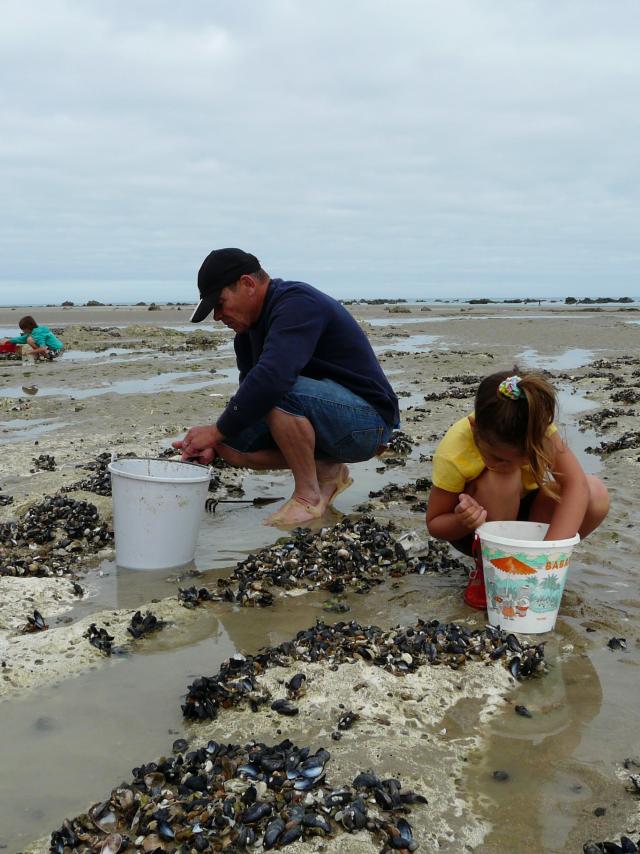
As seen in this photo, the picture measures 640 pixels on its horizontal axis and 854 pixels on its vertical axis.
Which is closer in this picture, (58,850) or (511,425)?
(58,850)

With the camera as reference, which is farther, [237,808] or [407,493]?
[407,493]

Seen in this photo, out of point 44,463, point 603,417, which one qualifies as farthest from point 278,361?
point 603,417

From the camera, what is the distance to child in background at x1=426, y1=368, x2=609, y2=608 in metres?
3.30

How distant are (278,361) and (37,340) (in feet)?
46.2

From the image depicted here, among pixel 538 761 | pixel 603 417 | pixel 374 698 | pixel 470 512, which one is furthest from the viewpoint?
pixel 603 417

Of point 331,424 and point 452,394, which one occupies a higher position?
point 331,424

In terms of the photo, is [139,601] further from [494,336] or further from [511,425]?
[494,336]

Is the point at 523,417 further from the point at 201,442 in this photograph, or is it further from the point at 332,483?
the point at 332,483

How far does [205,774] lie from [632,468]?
5241mm

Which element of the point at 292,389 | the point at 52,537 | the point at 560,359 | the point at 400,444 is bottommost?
the point at 52,537

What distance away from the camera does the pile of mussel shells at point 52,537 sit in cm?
434

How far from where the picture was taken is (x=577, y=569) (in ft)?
13.8

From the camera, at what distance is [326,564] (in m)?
4.23

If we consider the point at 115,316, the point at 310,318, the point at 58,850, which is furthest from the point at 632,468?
the point at 115,316
